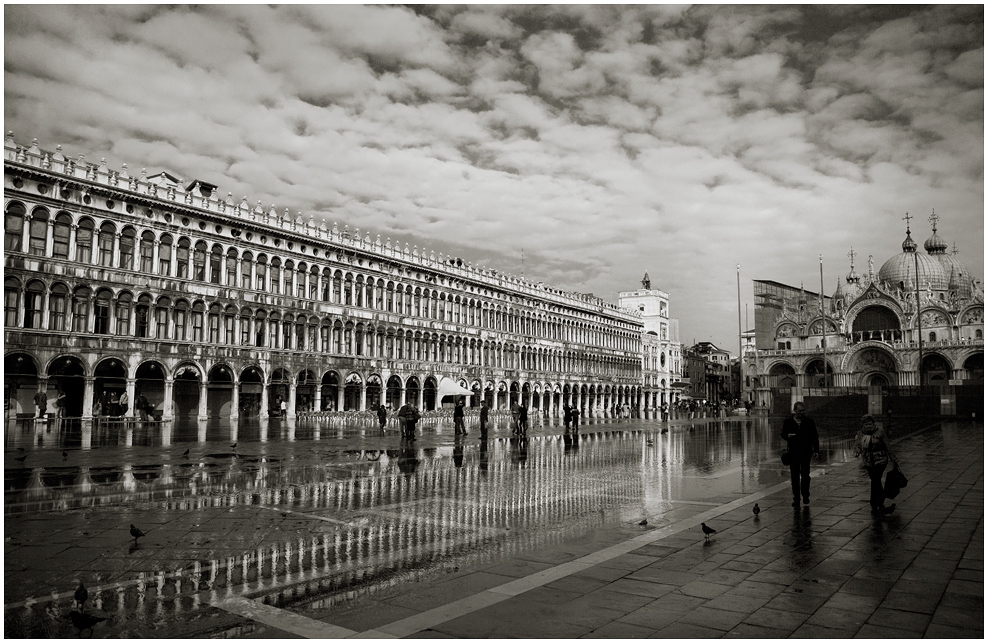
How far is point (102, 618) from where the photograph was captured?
500 centimetres

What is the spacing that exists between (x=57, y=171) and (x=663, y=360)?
79395mm

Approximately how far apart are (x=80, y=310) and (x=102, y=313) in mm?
1111

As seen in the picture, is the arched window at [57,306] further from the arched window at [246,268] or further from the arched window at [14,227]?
the arched window at [246,268]

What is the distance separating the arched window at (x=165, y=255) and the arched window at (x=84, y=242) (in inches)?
140

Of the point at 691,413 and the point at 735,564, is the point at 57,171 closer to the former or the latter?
the point at 735,564

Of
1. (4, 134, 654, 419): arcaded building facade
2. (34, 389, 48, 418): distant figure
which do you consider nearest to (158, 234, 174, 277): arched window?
(4, 134, 654, 419): arcaded building facade

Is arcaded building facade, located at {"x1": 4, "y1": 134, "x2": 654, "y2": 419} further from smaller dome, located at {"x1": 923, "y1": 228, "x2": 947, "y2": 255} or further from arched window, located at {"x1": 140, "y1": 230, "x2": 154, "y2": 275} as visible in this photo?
smaller dome, located at {"x1": 923, "y1": 228, "x2": 947, "y2": 255}

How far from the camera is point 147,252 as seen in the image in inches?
1444

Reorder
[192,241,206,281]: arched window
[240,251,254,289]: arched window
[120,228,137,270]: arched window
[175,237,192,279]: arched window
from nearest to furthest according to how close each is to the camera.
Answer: [120,228,137,270]: arched window → [175,237,192,279]: arched window → [192,241,206,281]: arched window → [240,251,254,289]: arched window

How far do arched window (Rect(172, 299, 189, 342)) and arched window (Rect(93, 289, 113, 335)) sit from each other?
11.7 feet

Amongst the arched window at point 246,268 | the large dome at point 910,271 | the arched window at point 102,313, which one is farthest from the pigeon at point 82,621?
the large dome at point 910,271

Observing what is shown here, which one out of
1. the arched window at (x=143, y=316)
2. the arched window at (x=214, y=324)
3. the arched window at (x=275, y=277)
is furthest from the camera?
the arched window at (x=275, y=277)

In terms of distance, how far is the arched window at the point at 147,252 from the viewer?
3644cm

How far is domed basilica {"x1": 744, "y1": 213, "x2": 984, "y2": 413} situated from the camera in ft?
252
